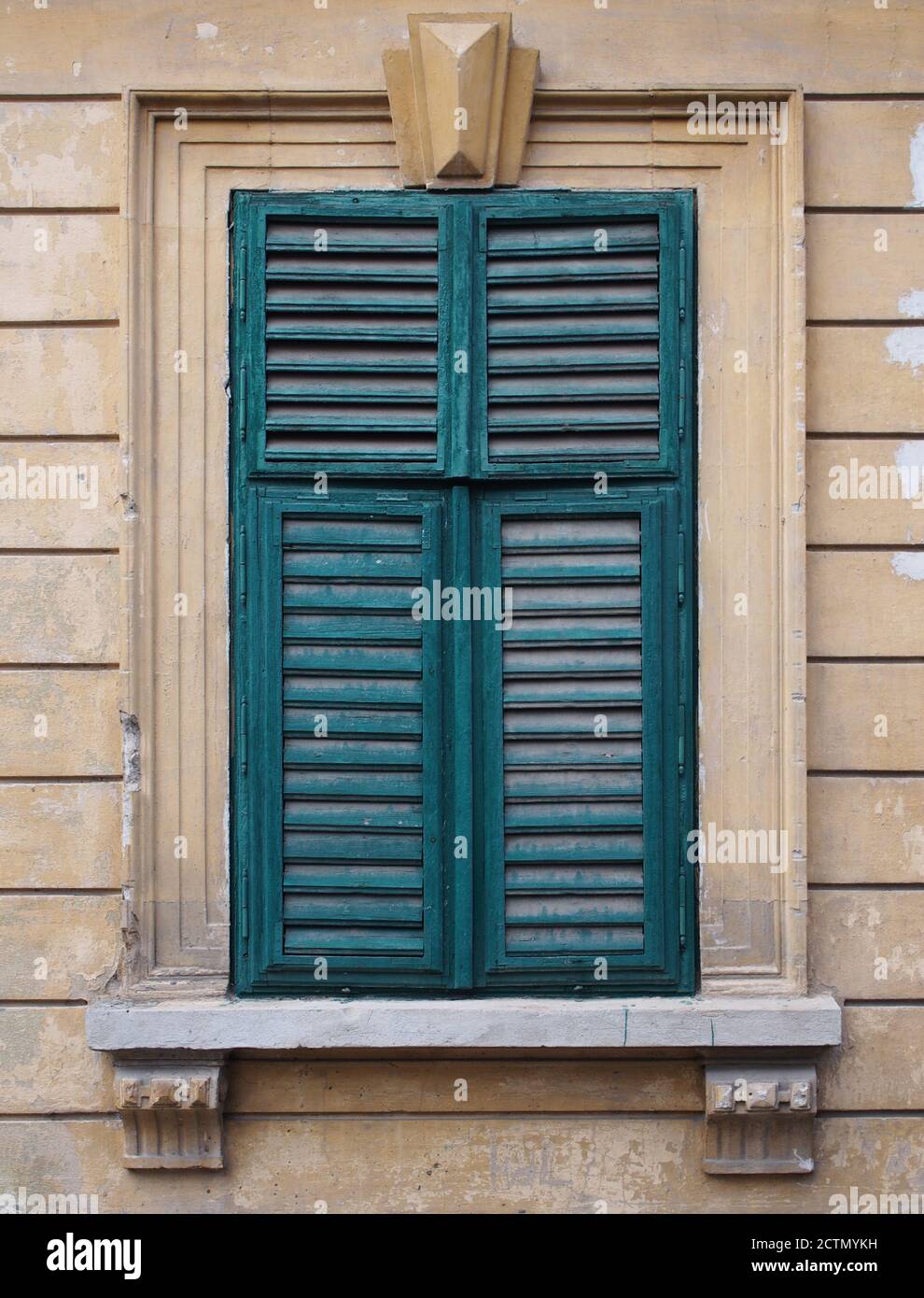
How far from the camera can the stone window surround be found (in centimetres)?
441

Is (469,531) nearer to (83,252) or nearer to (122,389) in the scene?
(122,389)

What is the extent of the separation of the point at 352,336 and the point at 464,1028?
269cm

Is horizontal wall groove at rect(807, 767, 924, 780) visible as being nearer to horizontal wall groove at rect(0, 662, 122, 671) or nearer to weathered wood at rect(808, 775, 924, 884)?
weathered wood at rect(808, 775, 924, 884)

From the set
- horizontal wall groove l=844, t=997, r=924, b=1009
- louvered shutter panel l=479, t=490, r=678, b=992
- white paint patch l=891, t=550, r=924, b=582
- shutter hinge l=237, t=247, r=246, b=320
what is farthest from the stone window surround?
white paint patch l=891, t=550, r=924, b=582

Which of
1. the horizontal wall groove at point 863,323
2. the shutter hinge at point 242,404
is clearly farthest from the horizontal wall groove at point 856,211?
the shutter hinge at point 242,404

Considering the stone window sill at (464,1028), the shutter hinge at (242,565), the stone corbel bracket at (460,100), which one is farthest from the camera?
the shutter hinge at (242,565)

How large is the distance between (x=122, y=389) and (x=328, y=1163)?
10.2 ft

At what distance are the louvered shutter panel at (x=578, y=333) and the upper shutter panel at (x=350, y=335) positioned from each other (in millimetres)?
248

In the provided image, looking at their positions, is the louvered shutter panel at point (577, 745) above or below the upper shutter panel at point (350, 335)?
below

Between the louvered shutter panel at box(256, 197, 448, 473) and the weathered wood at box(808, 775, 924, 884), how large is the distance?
80.6 inches

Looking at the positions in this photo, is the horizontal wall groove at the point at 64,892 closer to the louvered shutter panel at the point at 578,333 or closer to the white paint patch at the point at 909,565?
the louvered shutter panel at the point at 578,333

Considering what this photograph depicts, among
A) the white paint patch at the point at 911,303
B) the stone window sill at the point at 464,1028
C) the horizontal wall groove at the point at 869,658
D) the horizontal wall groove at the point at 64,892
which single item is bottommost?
the stone window sill at the point at 464,1028

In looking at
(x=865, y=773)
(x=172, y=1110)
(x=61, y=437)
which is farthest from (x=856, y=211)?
(x=172, y=1110)

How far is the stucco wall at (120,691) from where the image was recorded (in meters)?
4.42
